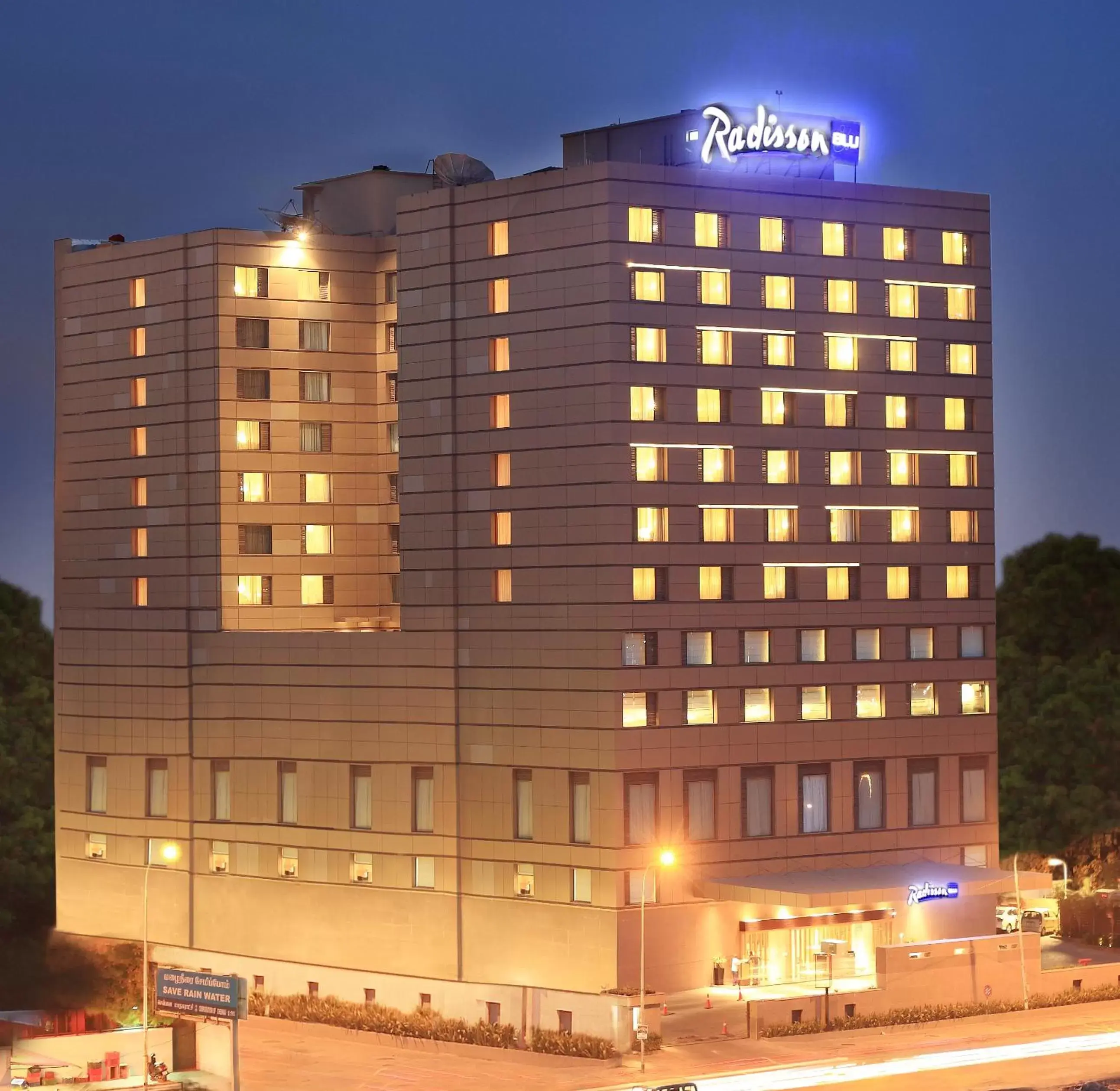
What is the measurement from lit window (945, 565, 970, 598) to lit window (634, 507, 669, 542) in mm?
17235

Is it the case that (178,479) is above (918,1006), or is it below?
above

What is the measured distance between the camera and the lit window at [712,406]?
381 ft

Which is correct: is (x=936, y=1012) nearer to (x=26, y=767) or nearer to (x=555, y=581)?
(x=555, y=581)

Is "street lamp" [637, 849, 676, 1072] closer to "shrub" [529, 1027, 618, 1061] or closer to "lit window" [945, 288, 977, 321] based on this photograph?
"shrub" [529, 1027, 618, 1061]

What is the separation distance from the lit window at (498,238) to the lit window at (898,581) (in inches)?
1017

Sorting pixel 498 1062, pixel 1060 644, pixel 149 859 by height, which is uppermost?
pixel 1060 644


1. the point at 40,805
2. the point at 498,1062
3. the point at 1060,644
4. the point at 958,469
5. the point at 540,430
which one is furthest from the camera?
the point at 1060,644

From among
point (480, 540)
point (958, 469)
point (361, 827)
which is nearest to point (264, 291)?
point (480, 540)

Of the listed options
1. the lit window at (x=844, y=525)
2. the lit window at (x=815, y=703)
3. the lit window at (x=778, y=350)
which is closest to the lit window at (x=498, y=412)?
the lit window at (x=778, y=350)

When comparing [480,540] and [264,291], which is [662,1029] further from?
[264,291]

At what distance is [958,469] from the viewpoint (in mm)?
123312

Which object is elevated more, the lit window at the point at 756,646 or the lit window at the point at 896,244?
the lit window at the point at 896,244

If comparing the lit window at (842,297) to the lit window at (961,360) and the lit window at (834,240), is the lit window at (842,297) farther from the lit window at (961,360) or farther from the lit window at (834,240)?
the lit window at (961,360)

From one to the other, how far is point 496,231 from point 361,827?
31489 millimetres
